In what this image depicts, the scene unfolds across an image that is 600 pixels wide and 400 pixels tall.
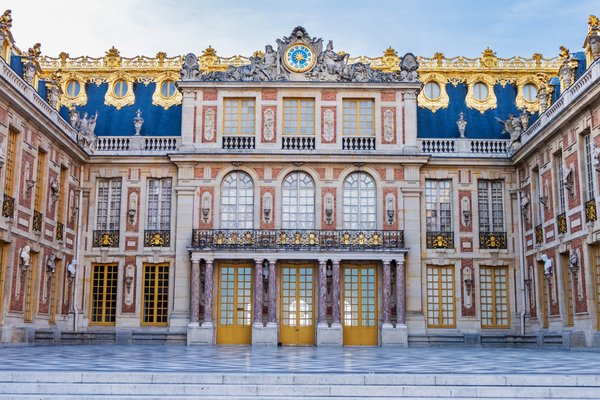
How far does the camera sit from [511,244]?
30.0 metres

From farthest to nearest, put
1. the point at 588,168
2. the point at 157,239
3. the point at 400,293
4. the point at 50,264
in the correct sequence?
1. the point at 157,239
2. the point at 400,293
3. the point at 50,264
4. the point at 588,168

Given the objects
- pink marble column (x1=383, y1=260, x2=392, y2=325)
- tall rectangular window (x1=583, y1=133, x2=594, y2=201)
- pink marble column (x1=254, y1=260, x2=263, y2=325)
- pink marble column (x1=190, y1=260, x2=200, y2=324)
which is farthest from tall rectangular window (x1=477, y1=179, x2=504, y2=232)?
pink marble column (x1=190, y1=260, x2=200, y2=324)

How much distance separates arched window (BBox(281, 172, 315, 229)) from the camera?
29.7 metres

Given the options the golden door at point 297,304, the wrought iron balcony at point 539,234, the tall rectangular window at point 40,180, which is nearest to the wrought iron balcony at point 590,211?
the wrought iron balcony at point 539,234

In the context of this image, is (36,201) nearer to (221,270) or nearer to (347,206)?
(221,270)

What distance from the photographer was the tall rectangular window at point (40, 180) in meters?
26.0

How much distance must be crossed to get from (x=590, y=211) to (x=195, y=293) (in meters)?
13.9

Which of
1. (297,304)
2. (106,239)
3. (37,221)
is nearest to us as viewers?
(37,221)

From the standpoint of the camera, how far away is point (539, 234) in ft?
91.0

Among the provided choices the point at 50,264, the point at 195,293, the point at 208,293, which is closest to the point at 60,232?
the point at 50,264

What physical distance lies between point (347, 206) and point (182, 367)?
54.1 feet

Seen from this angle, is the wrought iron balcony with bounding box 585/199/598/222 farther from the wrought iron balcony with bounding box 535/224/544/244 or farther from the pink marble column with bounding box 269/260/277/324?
the pink marble column with bounding box 269/260/277/324

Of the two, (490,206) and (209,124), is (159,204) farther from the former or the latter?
(490,206)

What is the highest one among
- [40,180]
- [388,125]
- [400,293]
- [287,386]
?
[388,125]
